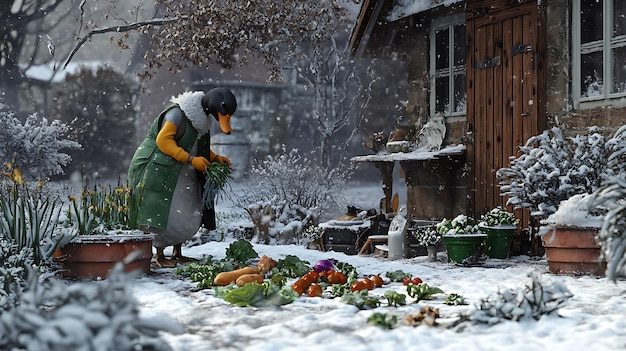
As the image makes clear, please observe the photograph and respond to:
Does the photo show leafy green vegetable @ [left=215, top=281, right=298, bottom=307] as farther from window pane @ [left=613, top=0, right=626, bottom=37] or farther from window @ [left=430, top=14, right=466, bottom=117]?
window @ [left=430, top=14, right=466, bottom=117]

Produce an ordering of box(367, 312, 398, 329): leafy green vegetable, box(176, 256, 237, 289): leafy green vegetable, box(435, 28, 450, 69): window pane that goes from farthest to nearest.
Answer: box(435, 28, 450, 69): window pane < box(176, 256, 237, 289): leafy green vegetable < box(367, 312, 398, 329): leafy green vegetable

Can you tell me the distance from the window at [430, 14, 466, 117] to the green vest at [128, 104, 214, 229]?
13.0 ft

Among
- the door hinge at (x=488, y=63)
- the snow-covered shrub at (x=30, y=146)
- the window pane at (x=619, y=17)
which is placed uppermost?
the window pane at (x=619, y=17)

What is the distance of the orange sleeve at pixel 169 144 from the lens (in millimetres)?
7324

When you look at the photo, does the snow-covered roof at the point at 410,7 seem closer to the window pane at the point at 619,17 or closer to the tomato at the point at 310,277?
the window pane at the point at 619,17

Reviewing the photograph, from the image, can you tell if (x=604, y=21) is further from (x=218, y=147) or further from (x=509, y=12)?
(x=218, y=147)

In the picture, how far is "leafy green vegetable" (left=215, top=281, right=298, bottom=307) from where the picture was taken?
507cm

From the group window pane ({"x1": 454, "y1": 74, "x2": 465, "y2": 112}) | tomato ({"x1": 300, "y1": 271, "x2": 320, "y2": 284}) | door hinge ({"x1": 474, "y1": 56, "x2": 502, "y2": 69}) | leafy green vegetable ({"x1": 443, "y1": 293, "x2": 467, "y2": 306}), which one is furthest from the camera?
window pane ({"x1": 454, "y1": 74, "x2": 465, "y2": 112})

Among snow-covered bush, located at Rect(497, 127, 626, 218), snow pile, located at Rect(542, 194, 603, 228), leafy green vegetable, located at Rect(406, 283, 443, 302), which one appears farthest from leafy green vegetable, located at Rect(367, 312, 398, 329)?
snow-covered bush, located at Rect(497, 127, 626, 218)

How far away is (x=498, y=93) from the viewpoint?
8938mm

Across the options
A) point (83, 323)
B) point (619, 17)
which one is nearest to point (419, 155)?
point (619, 17)

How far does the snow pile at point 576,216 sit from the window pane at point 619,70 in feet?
5.33

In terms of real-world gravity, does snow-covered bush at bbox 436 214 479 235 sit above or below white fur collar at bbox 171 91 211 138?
below

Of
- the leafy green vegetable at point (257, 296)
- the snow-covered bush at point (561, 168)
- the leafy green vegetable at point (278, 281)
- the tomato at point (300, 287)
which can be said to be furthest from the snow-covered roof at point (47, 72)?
the leafy green vegetable at point (257, 296)
